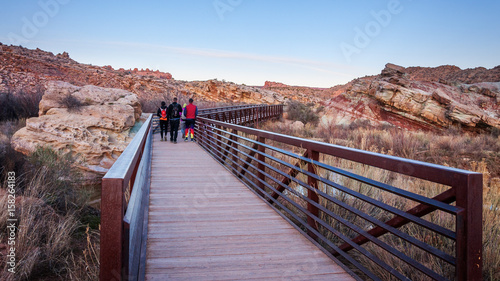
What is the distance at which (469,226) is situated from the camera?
1.82 meters

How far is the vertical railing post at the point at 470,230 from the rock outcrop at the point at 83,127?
35.7 feet

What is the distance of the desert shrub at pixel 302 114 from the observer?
94.9 ft

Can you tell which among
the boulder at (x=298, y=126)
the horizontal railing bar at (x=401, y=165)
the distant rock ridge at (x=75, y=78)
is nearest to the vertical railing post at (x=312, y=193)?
the horizontal railing bar at (x=401, y=165)

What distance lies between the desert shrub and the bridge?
23.5 m

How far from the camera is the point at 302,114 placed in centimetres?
3070

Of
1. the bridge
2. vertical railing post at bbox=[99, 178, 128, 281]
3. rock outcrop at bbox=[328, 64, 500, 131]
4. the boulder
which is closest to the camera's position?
vertical railing post at bbox=[99, 178, 128, 281]

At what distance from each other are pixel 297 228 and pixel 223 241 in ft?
3.41

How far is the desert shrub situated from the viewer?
28.9 m

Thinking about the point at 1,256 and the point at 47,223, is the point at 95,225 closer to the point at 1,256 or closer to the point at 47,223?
the point at 47,223

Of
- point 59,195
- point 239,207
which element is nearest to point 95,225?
point 59,195

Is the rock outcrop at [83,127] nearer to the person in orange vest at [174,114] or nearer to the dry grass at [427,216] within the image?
the person in orange vest at [174,114]

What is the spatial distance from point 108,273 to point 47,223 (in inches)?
162

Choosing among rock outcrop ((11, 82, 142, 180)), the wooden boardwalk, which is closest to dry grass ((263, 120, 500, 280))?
the wooden boardwalk

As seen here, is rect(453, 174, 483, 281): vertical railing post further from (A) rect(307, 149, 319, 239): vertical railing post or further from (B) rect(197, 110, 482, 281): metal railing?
(A) rect(307, 149, 319, 239): vertical railing post
